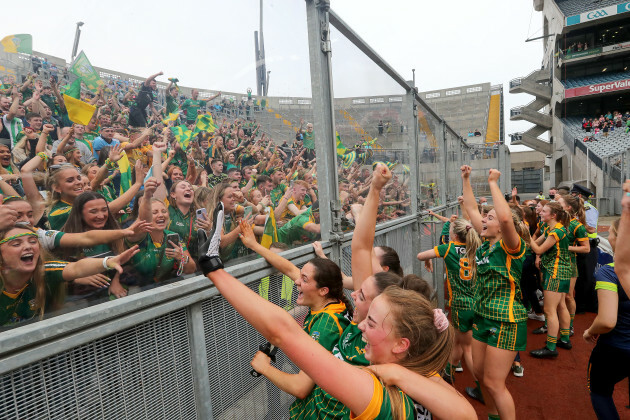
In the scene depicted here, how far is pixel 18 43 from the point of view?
1.19 m

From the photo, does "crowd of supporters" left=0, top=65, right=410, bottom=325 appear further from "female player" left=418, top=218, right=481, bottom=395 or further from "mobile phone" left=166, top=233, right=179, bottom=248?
"female player" left=418, top=218, right=481, bottom=395

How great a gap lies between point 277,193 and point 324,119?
0.67m

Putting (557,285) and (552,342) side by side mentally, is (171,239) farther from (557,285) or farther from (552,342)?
(552,342)

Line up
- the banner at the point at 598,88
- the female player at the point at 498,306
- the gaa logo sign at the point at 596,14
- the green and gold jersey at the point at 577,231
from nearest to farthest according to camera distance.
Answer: the female player at the point at 498,306
the green and gold jersey at the point at 577,231
the banner at the point at 598,88
the gaa logo sign at the point at 596,14

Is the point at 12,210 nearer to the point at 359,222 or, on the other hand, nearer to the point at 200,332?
the point at 200,332

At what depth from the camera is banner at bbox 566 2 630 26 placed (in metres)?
30.9

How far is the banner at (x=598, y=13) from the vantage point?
30.9 metres

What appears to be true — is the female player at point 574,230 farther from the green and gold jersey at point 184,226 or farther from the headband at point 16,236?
the headband at point 16,236

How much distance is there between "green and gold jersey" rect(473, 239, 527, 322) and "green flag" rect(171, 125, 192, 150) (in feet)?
8.33

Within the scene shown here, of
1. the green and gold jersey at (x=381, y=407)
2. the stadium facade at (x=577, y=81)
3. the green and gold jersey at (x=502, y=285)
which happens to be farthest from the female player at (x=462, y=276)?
the stadium facade at (x=577, y=81)

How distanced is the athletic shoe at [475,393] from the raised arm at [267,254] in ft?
9.32

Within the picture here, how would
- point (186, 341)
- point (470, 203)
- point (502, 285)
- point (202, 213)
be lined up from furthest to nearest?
1. point (470, 203)
2. point (502, 285)
3. point (202, 213)
4. point (186, 341)

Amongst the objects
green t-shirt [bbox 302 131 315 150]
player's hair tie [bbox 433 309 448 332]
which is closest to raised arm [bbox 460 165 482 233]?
green t-shirt [bbox 302 131 315 150]

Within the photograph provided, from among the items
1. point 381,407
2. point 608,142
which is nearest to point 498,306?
point 381,407
